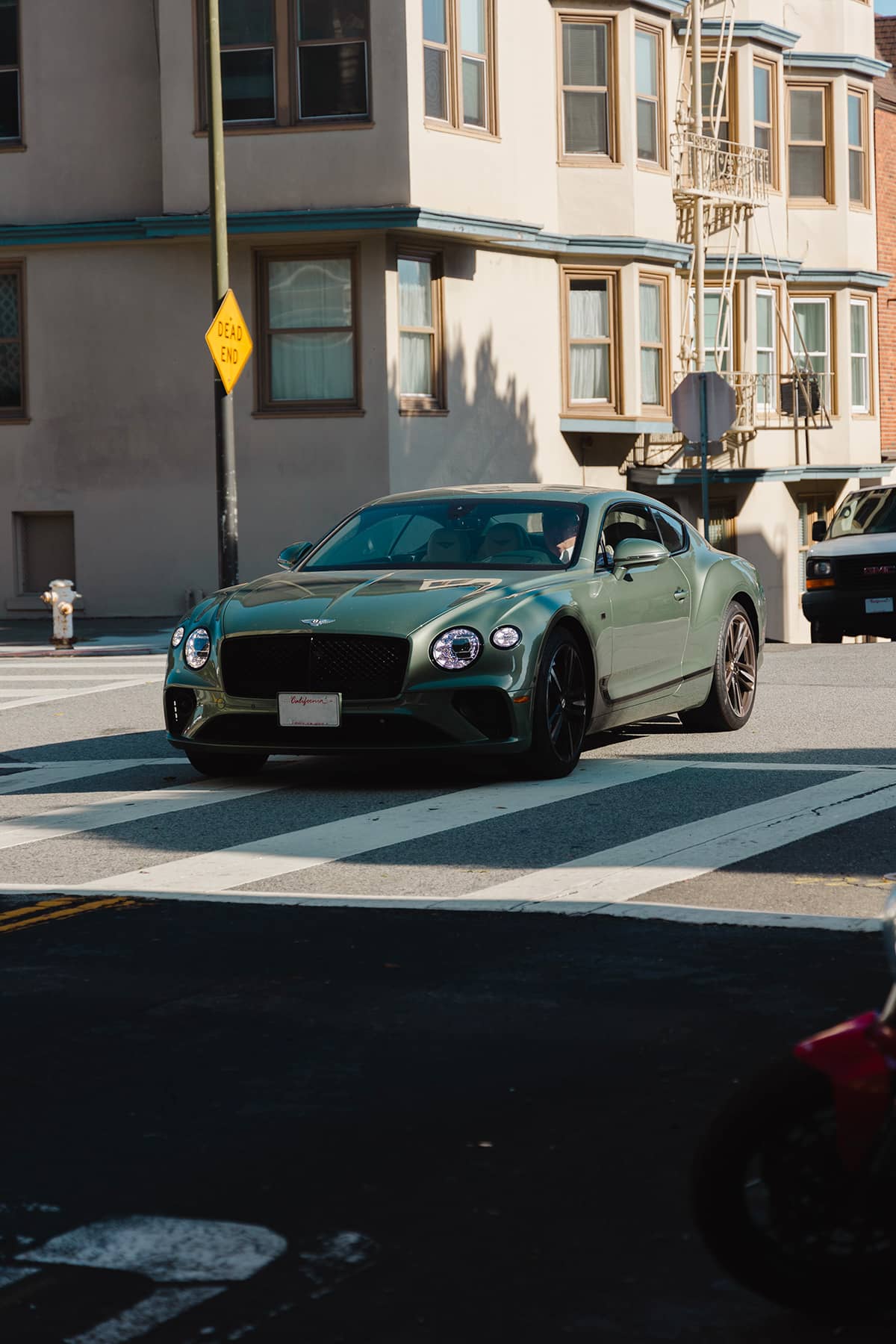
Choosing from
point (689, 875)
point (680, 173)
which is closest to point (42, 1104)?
point (689, 875)

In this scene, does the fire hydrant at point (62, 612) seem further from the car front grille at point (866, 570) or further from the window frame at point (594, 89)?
the window frame at point (594, 89)

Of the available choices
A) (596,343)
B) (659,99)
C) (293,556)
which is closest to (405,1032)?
(293,556)

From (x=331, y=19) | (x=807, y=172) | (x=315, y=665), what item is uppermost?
(x=331, y=19)

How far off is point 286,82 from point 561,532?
1487 centimetres

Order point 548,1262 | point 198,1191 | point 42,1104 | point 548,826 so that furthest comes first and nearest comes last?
point 548,826
point 42,1104
point 198,1191
point 548,1262

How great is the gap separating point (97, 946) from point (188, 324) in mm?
19500

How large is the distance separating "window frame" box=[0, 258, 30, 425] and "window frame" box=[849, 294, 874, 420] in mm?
15537

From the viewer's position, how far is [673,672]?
12.1 metres

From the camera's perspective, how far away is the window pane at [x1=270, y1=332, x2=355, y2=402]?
82.8 ft

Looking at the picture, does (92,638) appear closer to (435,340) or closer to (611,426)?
(435,340)

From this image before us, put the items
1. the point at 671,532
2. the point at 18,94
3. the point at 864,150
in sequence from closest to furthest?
the point at 671,532 → the point at 18,94 → the point at 864,150

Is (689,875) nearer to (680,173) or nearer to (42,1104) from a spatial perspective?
(42,1104)

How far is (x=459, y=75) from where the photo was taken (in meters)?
25.4

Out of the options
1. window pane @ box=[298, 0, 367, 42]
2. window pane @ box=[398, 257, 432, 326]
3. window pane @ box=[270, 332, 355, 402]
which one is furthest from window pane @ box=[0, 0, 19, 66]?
window pane @ box=[398, 257, 432, 326]
